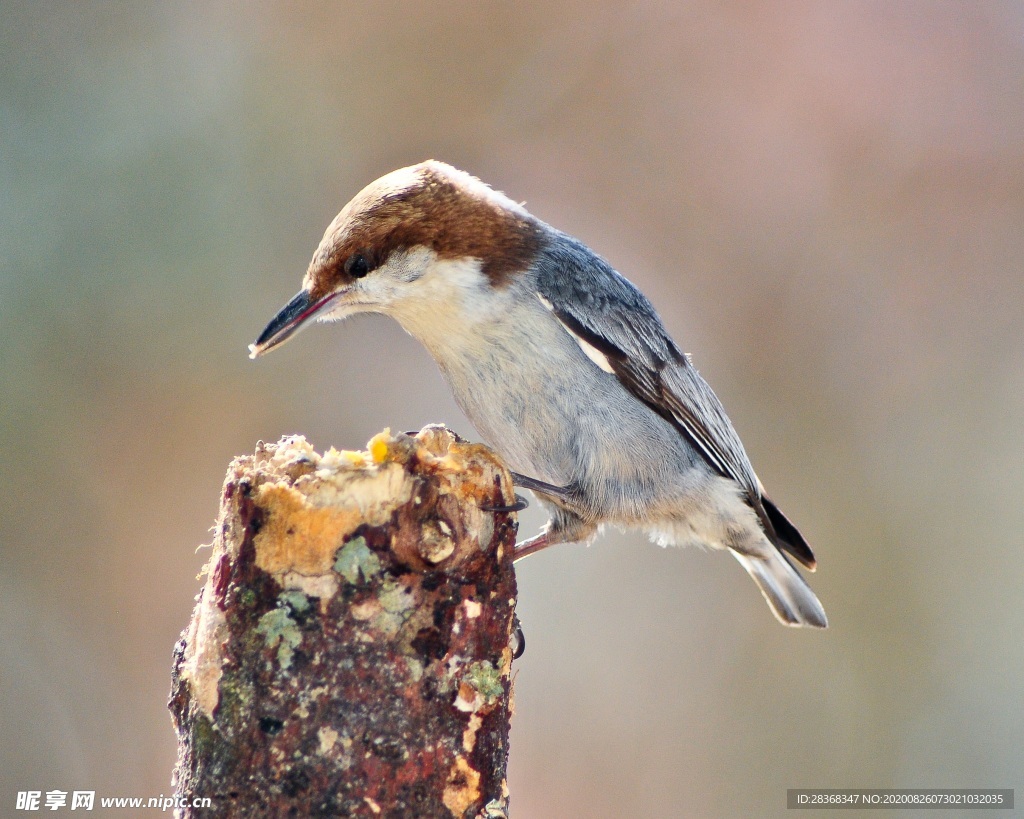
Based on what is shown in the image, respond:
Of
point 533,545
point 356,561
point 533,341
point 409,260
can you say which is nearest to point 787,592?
point 533,545

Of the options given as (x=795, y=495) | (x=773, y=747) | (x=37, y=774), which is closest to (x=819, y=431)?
(x=795, y=495)

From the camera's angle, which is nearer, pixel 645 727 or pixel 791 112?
pixel 645 727

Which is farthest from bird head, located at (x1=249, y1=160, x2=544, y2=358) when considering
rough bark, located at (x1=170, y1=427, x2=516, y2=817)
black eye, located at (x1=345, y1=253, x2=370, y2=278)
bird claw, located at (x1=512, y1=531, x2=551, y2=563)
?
rough bark, located at (x1=170, y1=427, x2=516, y2=817)

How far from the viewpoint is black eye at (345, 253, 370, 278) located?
2.86m

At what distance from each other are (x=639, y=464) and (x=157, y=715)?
13.5 ft

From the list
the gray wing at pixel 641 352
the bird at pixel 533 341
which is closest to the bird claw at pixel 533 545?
the bird at pixel 533 341

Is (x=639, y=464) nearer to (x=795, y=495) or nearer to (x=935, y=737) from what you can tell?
(x=795, y=495)

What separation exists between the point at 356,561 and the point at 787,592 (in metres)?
2.52

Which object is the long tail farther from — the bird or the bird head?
the bird head

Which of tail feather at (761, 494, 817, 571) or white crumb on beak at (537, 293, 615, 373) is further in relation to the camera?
tail feather at (761, 494, 817, 571)

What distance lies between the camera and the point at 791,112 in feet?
21.9

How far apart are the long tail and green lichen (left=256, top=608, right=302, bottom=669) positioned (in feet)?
7.94

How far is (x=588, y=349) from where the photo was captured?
123 inches

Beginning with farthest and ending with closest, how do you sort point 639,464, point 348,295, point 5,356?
point 5,356 < point 639,464 < point 348,295
